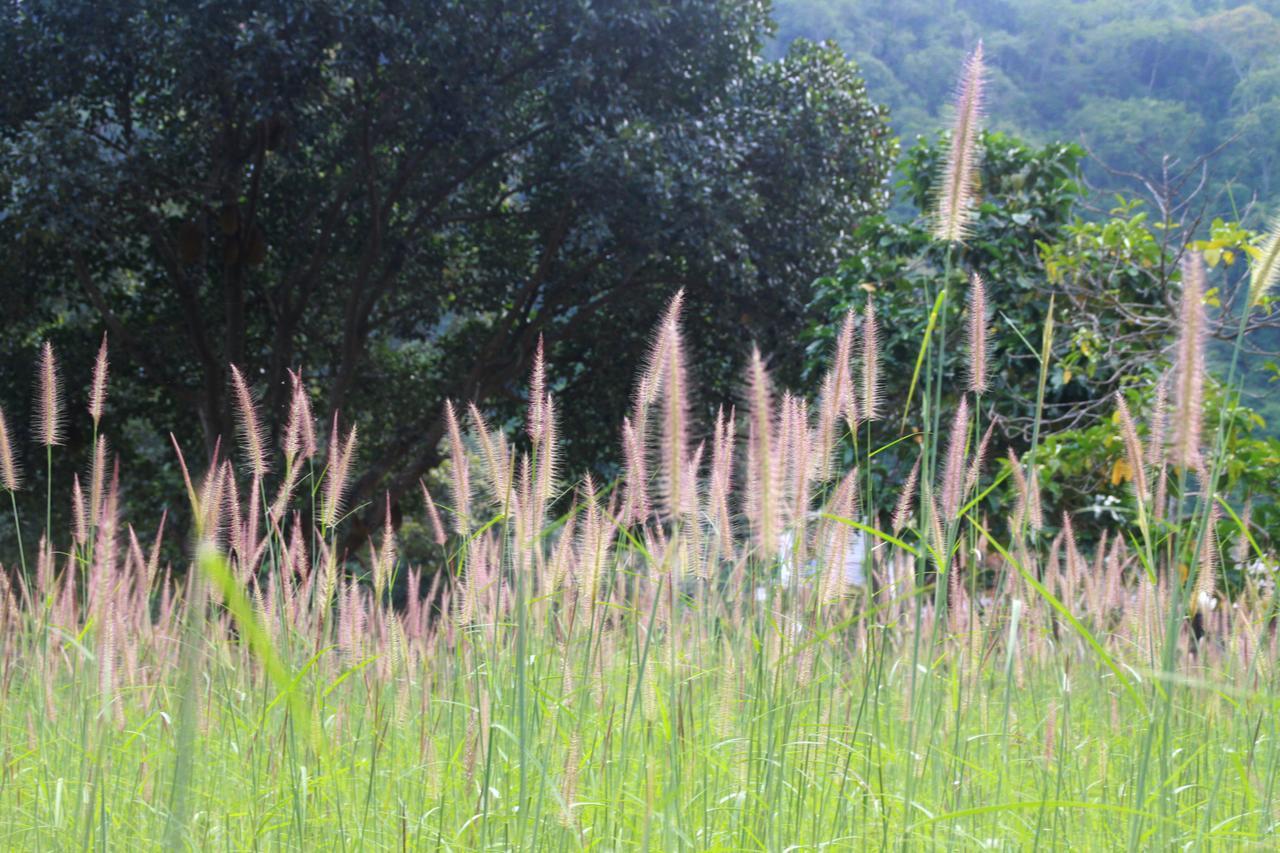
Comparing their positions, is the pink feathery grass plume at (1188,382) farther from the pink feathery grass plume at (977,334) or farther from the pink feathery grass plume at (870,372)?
the pink feathery grass plume at (870,372)

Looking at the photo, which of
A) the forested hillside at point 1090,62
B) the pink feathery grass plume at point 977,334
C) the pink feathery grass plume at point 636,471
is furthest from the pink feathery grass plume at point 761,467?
the forested hillside at point 1090,62

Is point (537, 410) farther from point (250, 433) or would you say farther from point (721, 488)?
point (250, 433)

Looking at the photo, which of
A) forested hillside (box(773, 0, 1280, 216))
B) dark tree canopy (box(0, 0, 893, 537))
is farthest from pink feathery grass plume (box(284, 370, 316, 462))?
forested hillside (box(773, 0, 1280, 216))

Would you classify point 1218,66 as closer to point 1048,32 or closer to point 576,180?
point 1048,32

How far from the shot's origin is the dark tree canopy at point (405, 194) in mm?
8352

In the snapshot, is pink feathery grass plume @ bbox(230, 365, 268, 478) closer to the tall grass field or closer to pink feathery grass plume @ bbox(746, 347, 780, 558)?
the tall grass field

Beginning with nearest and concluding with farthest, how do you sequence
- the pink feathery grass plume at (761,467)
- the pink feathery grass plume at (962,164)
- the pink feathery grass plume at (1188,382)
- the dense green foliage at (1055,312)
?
1. the pink feathery grass plume at (1188,382)
2. the pink feathery grass plume at (761,467)
3. the pink feathery grass plume at (962,164)
4. the dense green foliage at (1055,312)

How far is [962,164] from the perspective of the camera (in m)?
1.34

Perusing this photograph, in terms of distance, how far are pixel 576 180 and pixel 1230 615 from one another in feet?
20.3

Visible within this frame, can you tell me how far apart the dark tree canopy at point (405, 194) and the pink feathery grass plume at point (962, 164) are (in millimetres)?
7090

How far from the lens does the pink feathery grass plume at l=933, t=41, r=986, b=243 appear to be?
4.36 feet

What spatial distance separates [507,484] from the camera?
53.1 inches

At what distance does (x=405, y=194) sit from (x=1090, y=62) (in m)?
14.9

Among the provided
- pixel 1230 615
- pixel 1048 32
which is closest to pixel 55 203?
pixel 1230 615
